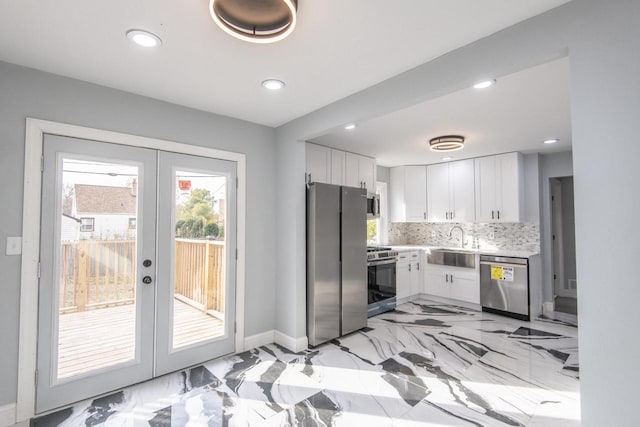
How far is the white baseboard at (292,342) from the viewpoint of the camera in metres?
3.36

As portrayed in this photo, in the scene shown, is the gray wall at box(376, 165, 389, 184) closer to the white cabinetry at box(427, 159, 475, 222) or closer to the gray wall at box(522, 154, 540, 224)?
the white cabinetry at box(427, 159, 475, 222)

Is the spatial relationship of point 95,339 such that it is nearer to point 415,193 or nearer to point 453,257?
point 453,257

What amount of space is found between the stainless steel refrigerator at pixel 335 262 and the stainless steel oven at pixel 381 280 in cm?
41

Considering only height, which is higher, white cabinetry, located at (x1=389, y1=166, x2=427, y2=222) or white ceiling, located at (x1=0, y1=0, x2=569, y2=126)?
white ceiling, located at (x1=0, y1=0, x2=569, y2=126)

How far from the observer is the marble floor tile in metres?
2.21

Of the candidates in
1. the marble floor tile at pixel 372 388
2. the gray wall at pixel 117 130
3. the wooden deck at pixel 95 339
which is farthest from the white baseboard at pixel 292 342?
the wooden deck at pixel 95 339

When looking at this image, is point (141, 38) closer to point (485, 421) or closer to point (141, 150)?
point (141, 150)

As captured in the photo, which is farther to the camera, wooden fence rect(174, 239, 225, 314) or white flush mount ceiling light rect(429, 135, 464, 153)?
white flush mount ceiling light rect(429, 135, 464, 153)

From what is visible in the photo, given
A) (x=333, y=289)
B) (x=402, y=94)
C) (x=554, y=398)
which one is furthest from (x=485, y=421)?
(x=402, y=94)

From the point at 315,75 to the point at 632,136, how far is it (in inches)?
72.3

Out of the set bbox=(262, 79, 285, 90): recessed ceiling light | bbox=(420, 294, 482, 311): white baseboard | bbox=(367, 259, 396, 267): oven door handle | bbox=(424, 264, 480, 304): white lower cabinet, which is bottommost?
bbox=(420, 294, 482, 311): white baseboard

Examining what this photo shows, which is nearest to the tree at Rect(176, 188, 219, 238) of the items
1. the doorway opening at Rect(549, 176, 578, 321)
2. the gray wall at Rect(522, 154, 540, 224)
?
the gray wall at Rect(522, 154, 540, 224)

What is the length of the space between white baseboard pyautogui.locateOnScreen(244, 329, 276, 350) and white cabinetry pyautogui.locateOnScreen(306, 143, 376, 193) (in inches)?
73.1

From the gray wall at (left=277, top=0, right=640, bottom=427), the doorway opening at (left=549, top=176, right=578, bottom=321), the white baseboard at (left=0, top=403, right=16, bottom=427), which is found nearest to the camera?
the gray wall at (left=277, top=0, right=640, bottom=427)
